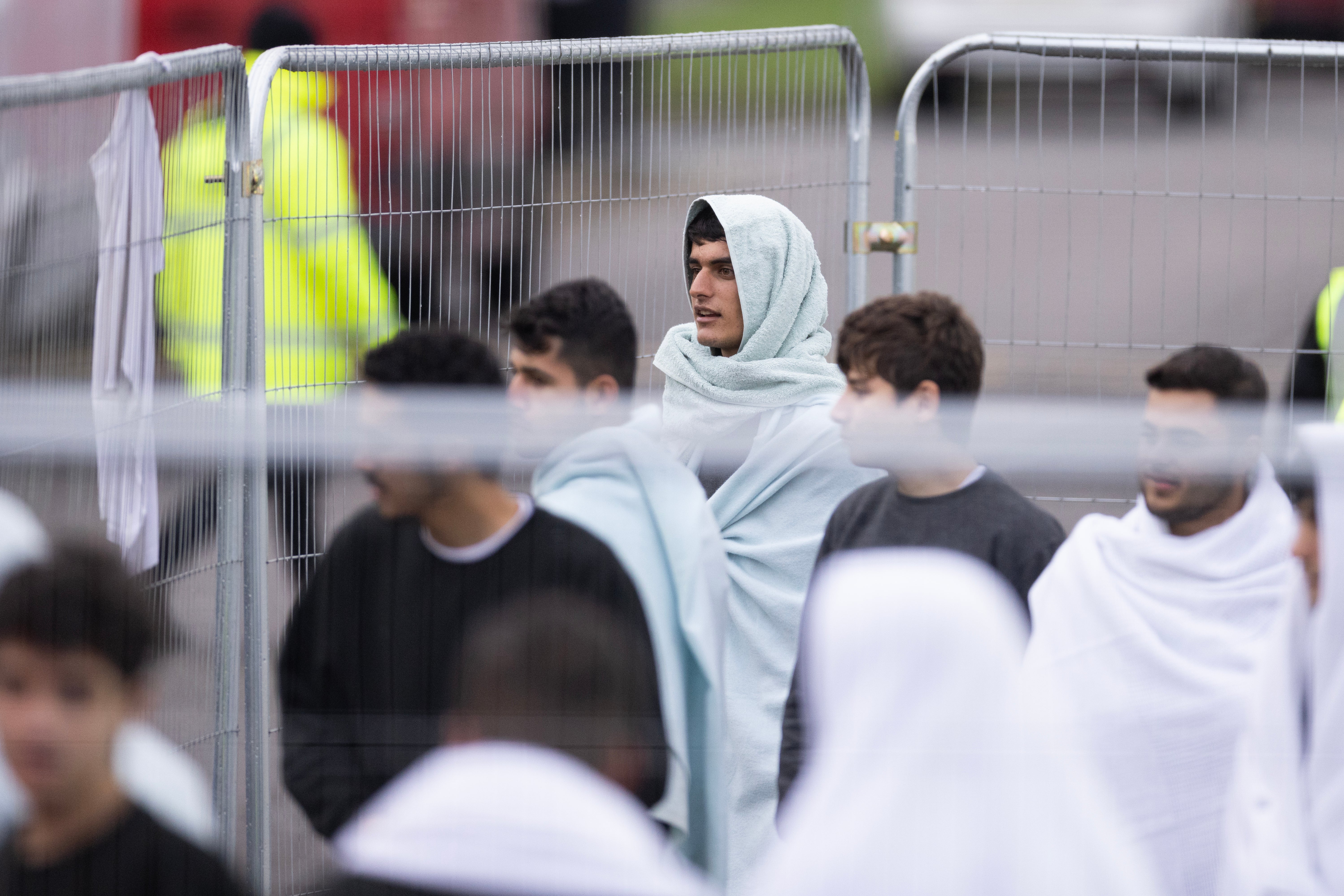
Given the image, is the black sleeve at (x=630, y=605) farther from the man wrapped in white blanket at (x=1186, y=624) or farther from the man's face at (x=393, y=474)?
the man wrapped in white blanket at (x=1186, y=624)

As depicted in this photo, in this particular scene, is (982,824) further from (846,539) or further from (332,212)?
(332,212)

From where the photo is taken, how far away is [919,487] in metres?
2.20

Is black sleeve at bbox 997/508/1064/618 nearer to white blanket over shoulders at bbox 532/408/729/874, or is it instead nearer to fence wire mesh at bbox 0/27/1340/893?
fence wire mesh at bbox 0/27/1340/893

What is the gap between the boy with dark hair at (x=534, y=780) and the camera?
1.40 m

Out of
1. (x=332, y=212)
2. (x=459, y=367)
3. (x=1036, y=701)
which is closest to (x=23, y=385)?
(x=459, y=367)

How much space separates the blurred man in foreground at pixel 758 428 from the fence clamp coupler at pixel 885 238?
0.51 meters

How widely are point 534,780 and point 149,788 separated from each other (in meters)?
0.49

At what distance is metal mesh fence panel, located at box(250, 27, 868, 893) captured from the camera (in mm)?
3205

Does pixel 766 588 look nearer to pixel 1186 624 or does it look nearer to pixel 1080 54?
pixel 1186 624

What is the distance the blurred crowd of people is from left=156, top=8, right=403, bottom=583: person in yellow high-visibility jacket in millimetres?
734

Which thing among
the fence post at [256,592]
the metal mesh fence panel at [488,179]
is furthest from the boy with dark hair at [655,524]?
the fence post at [256,592]

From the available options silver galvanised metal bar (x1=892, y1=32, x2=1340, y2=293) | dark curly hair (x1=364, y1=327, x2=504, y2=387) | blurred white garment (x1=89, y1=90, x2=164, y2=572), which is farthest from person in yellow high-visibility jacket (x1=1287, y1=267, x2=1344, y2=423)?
blurred white garment (x1=89, y1=90, x2=164, y2=572)

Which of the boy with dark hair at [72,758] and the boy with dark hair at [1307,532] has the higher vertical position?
the boy with dark hair at [1307,532]

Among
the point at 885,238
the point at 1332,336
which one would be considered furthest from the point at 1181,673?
the point at 885,238
